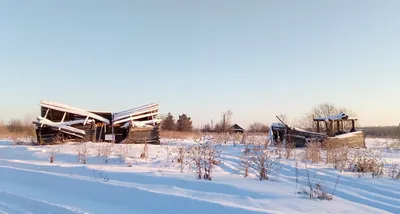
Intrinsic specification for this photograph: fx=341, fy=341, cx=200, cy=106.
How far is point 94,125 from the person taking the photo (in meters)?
17.7

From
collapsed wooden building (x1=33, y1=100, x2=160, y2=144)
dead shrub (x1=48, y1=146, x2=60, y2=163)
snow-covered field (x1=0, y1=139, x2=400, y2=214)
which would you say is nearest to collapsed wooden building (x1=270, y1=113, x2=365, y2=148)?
collapsed wooden building (x1=33, y1=100, x2=160, y2=144)

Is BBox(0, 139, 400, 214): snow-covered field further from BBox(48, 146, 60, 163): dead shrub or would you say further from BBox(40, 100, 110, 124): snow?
BBox(40, 100, 110, 124): snow

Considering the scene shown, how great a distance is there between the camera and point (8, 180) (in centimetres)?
814

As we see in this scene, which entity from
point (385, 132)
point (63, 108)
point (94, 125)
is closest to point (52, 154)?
point (63, 108)

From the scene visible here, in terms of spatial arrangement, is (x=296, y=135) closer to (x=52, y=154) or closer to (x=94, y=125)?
(x=94, y=125)

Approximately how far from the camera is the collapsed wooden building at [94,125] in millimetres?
16656

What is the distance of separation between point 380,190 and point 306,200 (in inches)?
99.9

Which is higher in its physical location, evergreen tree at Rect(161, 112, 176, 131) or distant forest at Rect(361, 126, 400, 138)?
evergreen tree at Rect(161, 112, 176, 131)

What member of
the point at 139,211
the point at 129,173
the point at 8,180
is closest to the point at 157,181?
the point at 129,173

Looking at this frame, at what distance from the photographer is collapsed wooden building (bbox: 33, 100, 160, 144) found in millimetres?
16656

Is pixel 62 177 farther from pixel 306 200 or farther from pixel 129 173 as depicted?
pixel 306 200

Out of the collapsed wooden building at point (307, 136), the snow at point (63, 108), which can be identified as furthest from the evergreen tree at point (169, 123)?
the snow at point (63, 108)

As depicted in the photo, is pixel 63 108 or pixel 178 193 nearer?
pixel 178 193

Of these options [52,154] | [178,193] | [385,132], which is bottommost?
[178,193]
